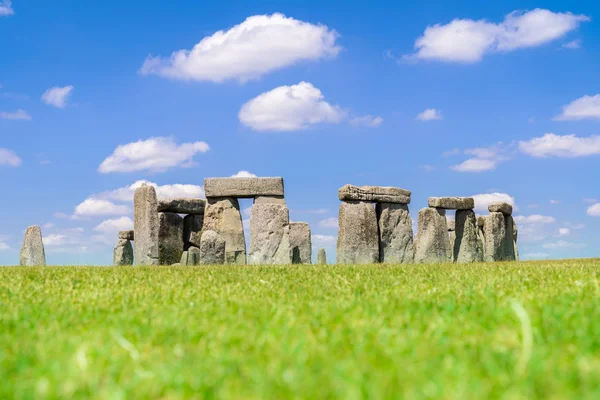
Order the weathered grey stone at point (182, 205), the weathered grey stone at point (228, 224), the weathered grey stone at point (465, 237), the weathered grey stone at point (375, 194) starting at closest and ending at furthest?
1. the weathered grey stone at point (375, 194)
2. the weathered grey stone at point (228, 224)
3. the weathered grey stone at point (182, 205)
4. the weathered grey stone at point (465, 237)

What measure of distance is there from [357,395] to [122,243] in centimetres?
2242

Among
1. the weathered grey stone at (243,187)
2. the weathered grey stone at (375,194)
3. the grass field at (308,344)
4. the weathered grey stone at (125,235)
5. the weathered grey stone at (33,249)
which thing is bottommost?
the grass field at (308,344)

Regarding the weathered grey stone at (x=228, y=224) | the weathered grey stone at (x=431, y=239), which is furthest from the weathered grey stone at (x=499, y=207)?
the weathered grey stone at (x=228, y=224)

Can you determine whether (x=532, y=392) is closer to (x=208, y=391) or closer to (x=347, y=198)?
(x=208, y=391)

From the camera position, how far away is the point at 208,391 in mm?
2623

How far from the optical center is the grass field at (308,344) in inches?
104

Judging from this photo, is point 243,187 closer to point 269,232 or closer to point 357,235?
point 269,232

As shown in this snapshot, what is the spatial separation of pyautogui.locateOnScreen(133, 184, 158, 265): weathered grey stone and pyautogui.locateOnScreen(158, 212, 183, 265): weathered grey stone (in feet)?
6.06

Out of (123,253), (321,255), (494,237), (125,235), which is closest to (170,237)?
(123,253)

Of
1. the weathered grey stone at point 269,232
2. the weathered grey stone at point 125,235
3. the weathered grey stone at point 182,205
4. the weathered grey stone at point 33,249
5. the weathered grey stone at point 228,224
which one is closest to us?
the weathered grey stone at point 269,232

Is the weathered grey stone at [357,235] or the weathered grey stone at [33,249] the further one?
the weathered grey stone at [33,249]

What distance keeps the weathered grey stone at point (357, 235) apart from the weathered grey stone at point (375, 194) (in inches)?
7.5

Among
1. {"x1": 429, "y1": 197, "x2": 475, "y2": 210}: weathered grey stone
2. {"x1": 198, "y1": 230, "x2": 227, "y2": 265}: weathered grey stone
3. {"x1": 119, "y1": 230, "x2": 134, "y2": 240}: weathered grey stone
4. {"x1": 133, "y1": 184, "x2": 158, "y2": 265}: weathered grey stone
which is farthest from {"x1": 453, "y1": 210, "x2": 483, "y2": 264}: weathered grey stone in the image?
{"x1": 119, "y1": 230, "x2": 134, "y2": 240}: weathered grey stone

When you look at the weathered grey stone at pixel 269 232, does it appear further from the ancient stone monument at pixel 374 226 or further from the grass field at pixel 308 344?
the grass field at pixel 308 344
